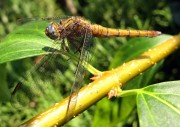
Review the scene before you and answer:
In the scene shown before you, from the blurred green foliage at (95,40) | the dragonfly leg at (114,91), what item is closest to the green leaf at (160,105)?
the dragonfly leg at (114,91)

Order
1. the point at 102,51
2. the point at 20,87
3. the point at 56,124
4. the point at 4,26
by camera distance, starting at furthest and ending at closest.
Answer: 1. the point at 4,26
2. the point at 102,51
3. the point at 20,87
4. the point at 56,124

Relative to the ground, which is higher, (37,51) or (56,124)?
(37,51)

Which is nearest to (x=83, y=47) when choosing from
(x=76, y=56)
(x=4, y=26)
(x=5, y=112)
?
(x=76, y=56)

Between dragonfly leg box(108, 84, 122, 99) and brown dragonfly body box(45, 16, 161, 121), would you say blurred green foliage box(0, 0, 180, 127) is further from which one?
dragonfly leg box(108, 84, 122, 99)

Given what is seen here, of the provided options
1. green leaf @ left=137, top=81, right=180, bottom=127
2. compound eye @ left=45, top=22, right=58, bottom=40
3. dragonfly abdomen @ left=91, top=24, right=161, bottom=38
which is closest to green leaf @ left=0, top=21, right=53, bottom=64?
compound eye @ left=45, top=22, right=58, bottom=40

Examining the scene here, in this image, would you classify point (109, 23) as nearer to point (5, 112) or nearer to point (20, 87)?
point (5, 112)

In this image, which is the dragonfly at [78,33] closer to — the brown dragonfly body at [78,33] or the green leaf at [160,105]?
the brown dragonfly body at [78,33]

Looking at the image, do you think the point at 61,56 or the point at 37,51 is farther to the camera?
the point at 61,56
